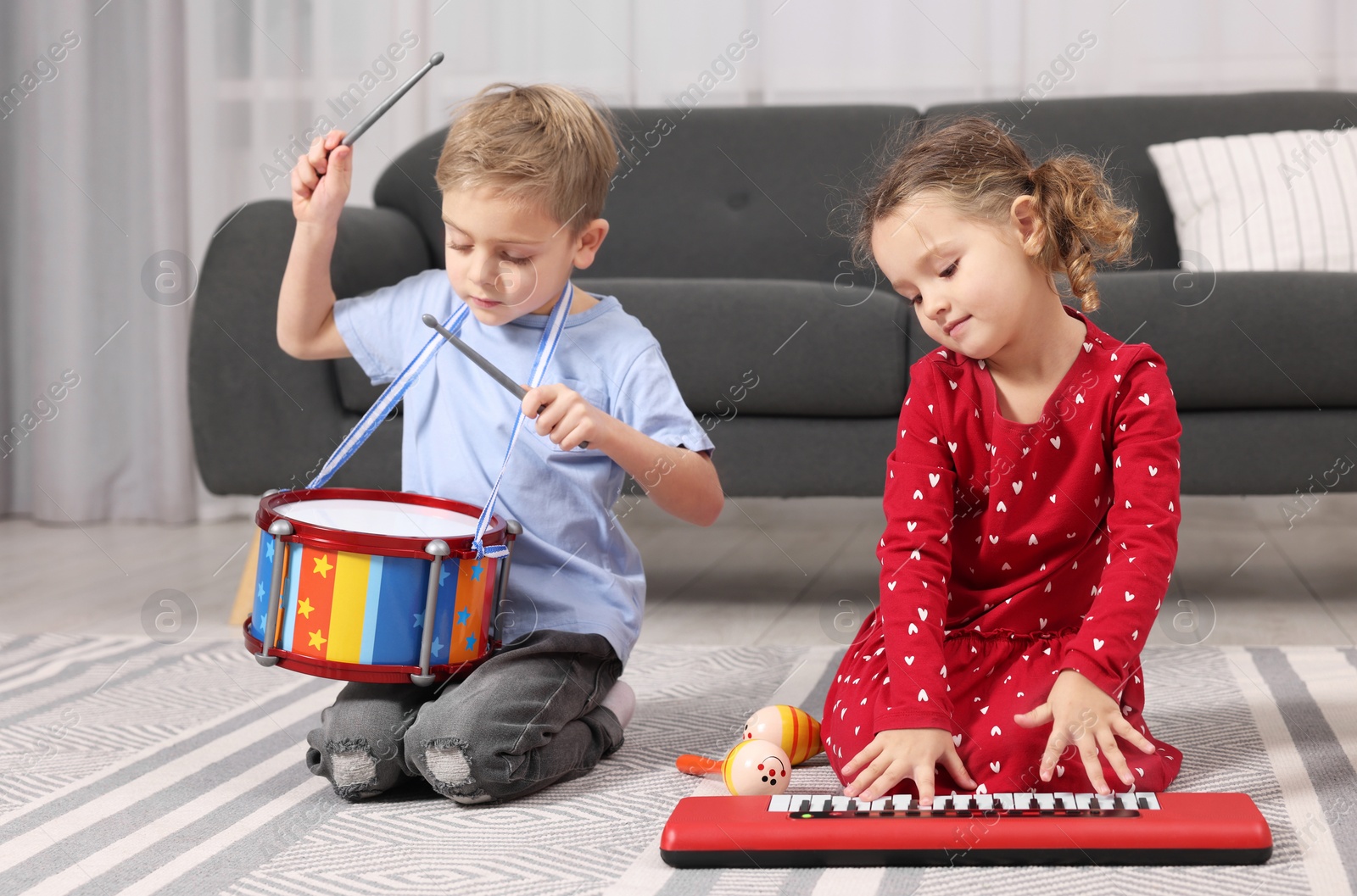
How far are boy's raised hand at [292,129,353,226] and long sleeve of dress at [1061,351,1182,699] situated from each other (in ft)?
2.25

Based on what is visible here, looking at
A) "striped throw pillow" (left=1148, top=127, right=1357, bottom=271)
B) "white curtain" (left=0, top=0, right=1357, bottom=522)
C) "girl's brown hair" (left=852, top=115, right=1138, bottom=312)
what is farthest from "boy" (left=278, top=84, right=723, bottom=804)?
"white curtain" (left=0, top=0, right=1357, bottom=522)

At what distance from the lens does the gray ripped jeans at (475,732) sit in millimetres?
985

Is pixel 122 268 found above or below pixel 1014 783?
above

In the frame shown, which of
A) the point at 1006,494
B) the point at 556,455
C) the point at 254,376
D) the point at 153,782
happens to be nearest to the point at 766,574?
the point at 254,376

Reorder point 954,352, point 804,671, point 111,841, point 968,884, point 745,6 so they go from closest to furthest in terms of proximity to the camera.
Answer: point 968,884, point 111,841, point 954,352, point 804,671, point 745,6

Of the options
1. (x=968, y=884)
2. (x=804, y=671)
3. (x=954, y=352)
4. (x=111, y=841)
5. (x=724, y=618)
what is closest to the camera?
(x=968, y=884)

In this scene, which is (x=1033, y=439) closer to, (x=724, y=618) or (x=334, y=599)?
(x=334, y=599)

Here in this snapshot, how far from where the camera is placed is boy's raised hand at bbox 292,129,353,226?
1.12 metres

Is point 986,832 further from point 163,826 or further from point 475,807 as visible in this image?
point 163,826

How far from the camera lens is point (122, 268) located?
2680 mm

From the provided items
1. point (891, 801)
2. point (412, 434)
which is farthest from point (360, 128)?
point (891, 801)

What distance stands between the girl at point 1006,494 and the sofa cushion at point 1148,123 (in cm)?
122

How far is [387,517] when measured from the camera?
1.10 meters

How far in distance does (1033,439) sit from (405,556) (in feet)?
1.63
